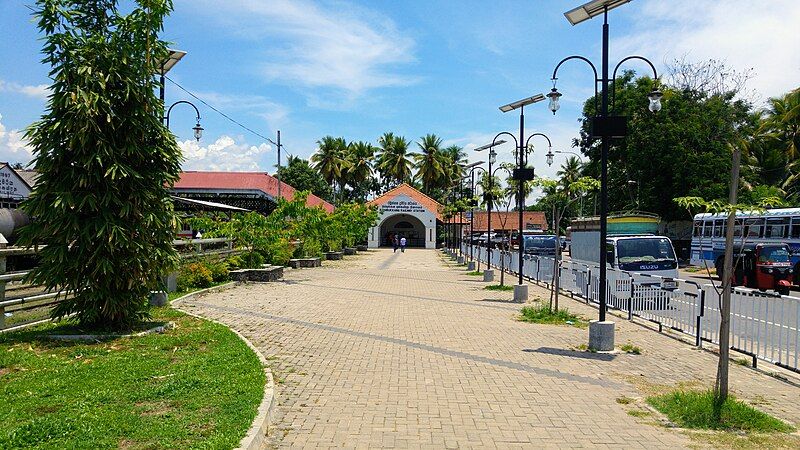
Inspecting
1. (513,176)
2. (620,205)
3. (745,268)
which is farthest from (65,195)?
(620,205)

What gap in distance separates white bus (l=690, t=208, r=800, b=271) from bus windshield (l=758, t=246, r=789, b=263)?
2.93ft

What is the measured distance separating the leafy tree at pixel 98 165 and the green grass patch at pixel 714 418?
748 cm

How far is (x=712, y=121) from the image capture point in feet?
131

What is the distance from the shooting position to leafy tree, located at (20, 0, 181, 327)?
8734 mm

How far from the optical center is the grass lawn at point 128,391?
15.7ft

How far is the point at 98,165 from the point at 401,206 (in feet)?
170

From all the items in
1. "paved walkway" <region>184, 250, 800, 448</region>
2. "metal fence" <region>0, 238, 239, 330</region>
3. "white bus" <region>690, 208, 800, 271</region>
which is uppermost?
"white bus" <region>690, 208, 800, 271</region>

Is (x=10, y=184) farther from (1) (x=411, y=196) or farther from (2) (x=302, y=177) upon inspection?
(2) (x=302, y=177)

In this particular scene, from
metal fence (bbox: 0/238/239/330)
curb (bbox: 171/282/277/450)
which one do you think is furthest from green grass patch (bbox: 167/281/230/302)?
curb (bbox: 171/282/277/450)

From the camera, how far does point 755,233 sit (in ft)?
87.8

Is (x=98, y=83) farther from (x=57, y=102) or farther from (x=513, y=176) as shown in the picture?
(x=513, y=176)

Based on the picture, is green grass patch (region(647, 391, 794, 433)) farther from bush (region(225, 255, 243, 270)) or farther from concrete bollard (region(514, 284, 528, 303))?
bush (region(225, 255, 243, 270))

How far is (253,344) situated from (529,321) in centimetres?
588

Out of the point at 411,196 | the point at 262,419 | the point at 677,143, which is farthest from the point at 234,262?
the point at 411,196
